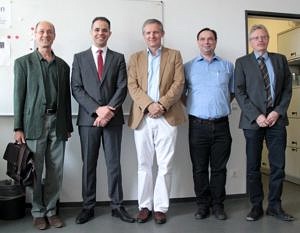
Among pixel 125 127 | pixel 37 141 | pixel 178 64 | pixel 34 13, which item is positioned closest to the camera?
pixel 37 141

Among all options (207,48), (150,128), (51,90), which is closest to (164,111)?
(150,128)

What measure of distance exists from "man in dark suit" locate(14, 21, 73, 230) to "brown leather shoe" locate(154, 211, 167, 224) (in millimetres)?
779

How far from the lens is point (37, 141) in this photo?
2.62m

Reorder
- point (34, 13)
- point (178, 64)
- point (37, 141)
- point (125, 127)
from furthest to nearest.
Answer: point (125, 127) → point (34, 13) → point (178, 64) → point (37, 141)

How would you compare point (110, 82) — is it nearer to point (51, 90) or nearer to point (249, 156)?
point (51, 90)

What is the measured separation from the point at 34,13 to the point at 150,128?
5.03 feet

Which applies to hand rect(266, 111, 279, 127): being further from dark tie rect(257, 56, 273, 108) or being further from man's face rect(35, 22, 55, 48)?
man's face rect(35, 22, 55, 48)

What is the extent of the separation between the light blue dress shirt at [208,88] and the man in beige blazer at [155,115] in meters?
0.15

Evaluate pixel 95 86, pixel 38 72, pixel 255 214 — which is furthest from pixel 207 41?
pixel 255 214

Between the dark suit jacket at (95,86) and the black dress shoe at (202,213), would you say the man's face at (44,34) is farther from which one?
the black dress shoe at (202,213)

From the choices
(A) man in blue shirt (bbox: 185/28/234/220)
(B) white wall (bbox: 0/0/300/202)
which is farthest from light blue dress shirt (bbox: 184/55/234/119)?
(B) white wall (bbox: 0/0/300/202)

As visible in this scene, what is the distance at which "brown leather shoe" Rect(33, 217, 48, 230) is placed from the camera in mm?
2613

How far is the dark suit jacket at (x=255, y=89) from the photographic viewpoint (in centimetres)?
→ 279

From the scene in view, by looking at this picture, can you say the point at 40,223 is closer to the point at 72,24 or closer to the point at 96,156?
the point at 96,156
